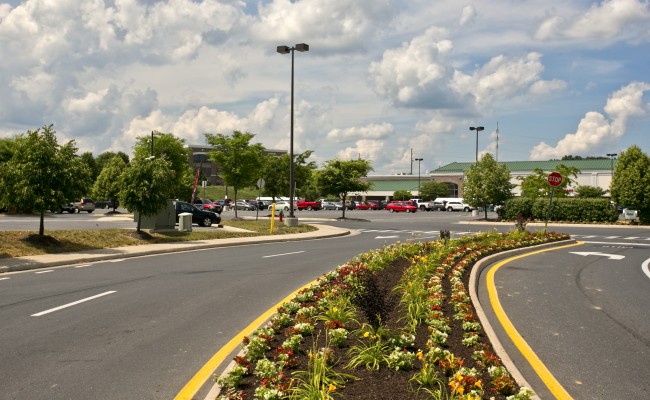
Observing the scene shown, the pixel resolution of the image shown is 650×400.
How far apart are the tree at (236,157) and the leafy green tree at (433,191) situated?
205ft

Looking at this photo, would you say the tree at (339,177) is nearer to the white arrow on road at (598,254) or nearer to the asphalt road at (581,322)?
the white arrow on road at (598,254)

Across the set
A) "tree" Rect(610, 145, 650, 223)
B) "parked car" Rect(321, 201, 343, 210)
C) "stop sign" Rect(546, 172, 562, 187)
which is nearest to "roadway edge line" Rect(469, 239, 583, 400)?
"stop sign" Rect(546, 172, 562, 187)

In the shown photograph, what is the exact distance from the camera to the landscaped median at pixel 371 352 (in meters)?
4.80

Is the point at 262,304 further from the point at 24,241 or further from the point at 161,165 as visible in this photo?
the point at 161,165

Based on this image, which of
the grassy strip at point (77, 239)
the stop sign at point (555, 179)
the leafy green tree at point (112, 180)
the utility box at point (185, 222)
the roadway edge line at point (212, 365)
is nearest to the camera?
the roadway edge line at point (212, 365)

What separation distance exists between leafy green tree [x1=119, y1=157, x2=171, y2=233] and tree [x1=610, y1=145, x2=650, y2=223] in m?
35.0

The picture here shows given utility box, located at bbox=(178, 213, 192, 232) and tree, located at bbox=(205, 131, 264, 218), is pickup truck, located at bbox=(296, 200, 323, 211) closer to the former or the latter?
tree, located at bbox=(205, 131, 264, 218)

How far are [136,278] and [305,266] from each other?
14.4 feet

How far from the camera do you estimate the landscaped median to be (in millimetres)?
4805

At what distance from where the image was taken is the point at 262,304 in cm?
982

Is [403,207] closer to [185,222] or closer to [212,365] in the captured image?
[185,222]

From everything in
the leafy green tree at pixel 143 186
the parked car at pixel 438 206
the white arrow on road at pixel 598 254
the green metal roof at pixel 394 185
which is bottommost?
the white arrow on road at pixel 598 254

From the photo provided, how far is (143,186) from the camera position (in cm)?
2183

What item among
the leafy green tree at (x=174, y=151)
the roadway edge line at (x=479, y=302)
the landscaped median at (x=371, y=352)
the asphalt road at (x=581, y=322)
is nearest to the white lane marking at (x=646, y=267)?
the asphalt road at (x=581, y=322)
